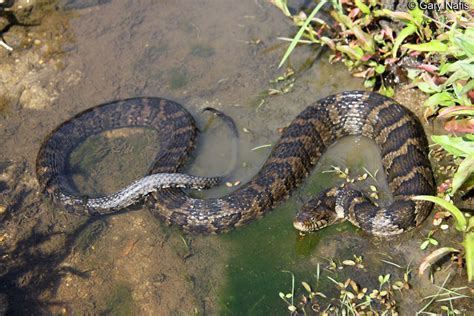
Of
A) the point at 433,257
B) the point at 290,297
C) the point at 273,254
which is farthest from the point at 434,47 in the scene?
the point at 290,297

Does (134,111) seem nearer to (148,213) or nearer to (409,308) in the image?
(148,213)

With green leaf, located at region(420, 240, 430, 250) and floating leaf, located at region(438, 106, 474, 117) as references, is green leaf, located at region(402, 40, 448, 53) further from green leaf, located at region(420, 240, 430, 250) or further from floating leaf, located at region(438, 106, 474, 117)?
green leaf, located at region(420, 240, 430, 250)

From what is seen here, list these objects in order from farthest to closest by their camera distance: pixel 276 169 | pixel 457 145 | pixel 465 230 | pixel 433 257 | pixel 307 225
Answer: pixel 276 169, pixel 307 225, pixel 433 257, pixel 465 230, pixel 457 145

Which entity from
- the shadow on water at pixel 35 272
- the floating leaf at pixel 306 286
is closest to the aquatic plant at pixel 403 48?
the floating leaf at pixel 306 286

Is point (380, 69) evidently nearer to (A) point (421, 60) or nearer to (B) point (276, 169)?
(A) point (421, 60)

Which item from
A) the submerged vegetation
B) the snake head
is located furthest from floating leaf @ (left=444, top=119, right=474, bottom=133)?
the snake head

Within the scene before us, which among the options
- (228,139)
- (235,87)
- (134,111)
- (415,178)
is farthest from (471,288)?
(134,111)
